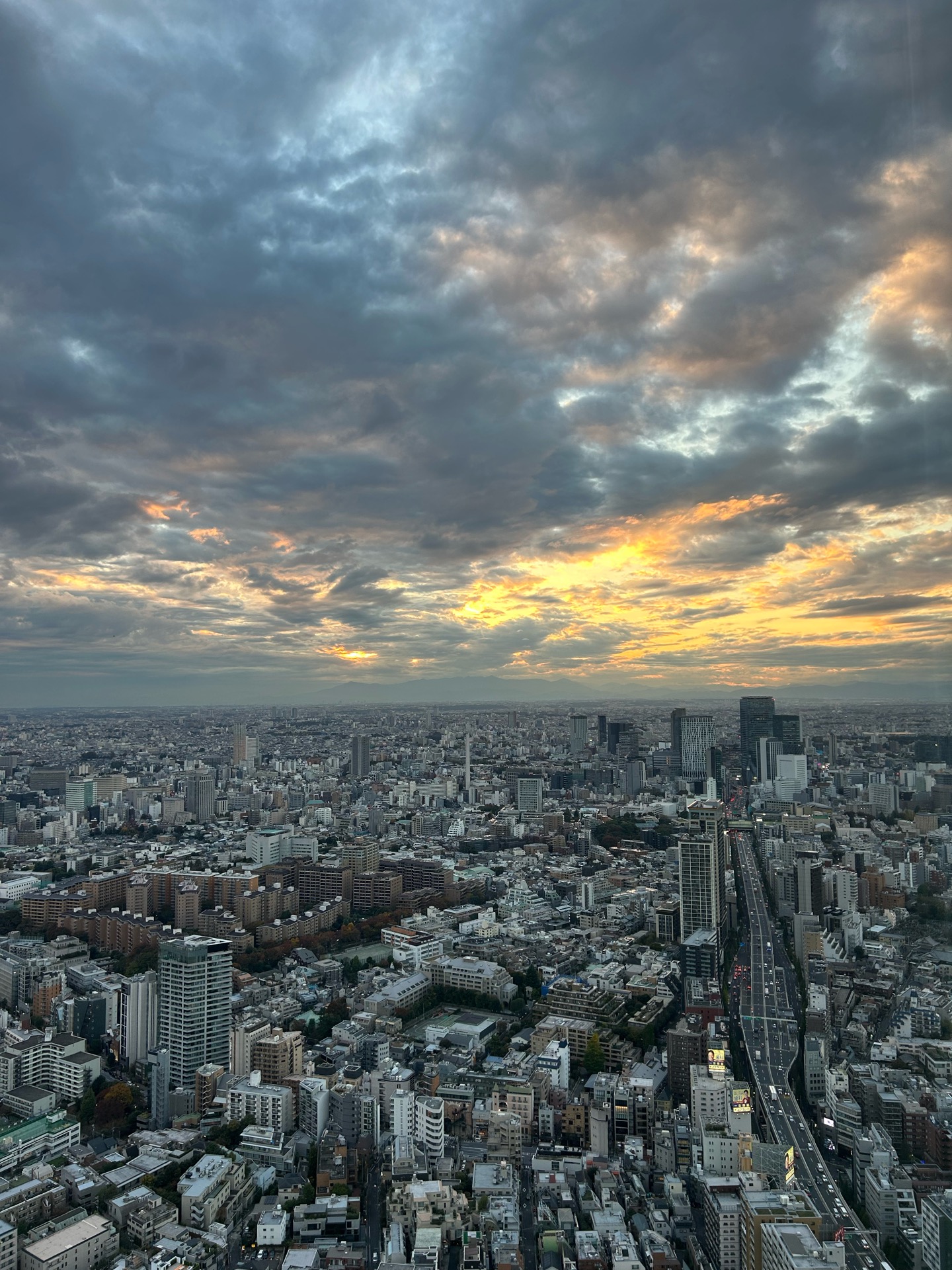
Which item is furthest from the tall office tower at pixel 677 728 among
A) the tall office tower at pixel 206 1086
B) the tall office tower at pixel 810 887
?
the tall office tower at pixel 206 1086

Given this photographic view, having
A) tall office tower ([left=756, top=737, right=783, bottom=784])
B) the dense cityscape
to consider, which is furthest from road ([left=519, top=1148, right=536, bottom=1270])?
tall office tower ([left=756, top=737, right=783, bottom=784])

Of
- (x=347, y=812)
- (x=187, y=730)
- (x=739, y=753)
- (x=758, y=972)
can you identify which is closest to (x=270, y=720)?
(x=187, y=730)

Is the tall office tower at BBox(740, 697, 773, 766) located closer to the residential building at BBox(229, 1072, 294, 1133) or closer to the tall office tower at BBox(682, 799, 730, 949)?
the tall office tower at BBox(682, 799, 730, 949)

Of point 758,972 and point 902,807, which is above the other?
point 902,807

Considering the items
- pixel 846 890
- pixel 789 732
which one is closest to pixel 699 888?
pixel 846 890

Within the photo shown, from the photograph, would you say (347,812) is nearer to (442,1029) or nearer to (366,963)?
(366,963)

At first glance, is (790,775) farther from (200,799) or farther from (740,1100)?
(200,799)
